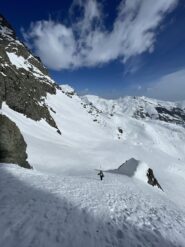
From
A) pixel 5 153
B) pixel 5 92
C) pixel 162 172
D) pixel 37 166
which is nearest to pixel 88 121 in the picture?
pixel 5 92

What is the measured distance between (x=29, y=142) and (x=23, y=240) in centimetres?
3133

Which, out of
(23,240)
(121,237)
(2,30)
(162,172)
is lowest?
(23,240)

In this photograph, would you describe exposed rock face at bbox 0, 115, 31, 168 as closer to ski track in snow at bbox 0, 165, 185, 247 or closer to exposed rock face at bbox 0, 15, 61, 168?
exposed rock face at bbox 0, 15, 61, 168

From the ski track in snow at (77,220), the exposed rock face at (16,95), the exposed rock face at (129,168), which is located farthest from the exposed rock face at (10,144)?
the exposed rock face at (129,168)

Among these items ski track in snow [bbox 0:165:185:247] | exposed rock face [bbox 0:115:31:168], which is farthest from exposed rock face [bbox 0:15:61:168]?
ski track in snow [bbox 0:165:185:247]

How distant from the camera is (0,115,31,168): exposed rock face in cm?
2120

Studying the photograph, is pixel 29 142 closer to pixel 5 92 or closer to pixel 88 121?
pixel 5 92

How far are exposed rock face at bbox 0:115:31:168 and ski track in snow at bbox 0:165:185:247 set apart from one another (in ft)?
25.7

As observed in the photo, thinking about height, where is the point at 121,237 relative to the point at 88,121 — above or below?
below

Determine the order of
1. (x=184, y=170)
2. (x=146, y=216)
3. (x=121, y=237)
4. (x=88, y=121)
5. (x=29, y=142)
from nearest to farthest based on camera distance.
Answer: (x=121, y=237)
(x=146, y=216)
(x=29, y=142)
(x=184, y=170)
(x=88, y=121)

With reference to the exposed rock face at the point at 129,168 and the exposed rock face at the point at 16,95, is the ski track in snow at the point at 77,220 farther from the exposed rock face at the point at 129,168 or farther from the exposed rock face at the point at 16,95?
the exposed rock face at the point at 129,168

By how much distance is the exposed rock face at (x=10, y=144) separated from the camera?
21.2 metres

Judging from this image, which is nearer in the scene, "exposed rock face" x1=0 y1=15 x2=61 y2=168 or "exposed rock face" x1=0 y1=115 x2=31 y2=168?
"exposed rock face" x1=0 y1=115 x2=31 y2=168

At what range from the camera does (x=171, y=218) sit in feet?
37.6
